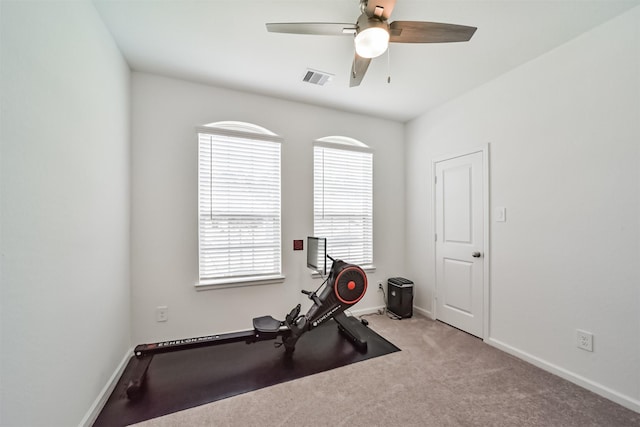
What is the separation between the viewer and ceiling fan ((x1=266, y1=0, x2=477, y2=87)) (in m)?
1.44

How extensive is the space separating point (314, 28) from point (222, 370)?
108 inches

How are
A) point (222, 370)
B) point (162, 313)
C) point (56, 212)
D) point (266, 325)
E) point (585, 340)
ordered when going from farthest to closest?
point (162, 313)
point (266, 325)
point (222, 370)
point (585, 340)
point (56, 212)

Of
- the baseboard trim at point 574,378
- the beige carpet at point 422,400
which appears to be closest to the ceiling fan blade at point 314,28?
the beige carpet at point 422,400

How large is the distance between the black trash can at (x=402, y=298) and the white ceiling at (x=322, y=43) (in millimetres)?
2421

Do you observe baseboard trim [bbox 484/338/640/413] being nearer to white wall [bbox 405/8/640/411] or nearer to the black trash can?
white wall [bbox 405/8/640/411]

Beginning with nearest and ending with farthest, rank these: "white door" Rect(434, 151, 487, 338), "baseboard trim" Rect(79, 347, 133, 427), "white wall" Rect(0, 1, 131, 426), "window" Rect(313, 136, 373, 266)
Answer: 1. "white wall" Rect(0, 1, 131, 426)
2. "baseboard trim" Rect(79, 347, 133, 427)
3. "white door" Rect(434, 151, 487, 338)
4. "window" Rect(313, 136, 373, 266)

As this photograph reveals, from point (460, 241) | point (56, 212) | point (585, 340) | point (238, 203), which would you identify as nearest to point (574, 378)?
point (585, 340)

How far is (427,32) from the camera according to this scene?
1541mm

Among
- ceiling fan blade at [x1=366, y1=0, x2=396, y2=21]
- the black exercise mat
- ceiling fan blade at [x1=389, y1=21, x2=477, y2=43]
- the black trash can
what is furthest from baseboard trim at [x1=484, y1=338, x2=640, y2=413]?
ceiling fan blade at [x1=366, y1=0, x2=396, y2=21]

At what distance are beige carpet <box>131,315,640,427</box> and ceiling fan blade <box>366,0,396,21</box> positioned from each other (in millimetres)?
2504

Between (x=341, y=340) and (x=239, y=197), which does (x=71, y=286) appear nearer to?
(x=239, y=197)

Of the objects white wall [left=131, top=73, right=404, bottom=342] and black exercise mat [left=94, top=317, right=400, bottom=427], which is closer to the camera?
black exercise mat [left=94, top=317, right=400, bottom=427]

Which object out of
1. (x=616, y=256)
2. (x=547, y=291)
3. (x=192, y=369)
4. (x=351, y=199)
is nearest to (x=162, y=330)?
(x=192, y=369)

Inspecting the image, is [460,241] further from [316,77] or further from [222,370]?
[222,370]
